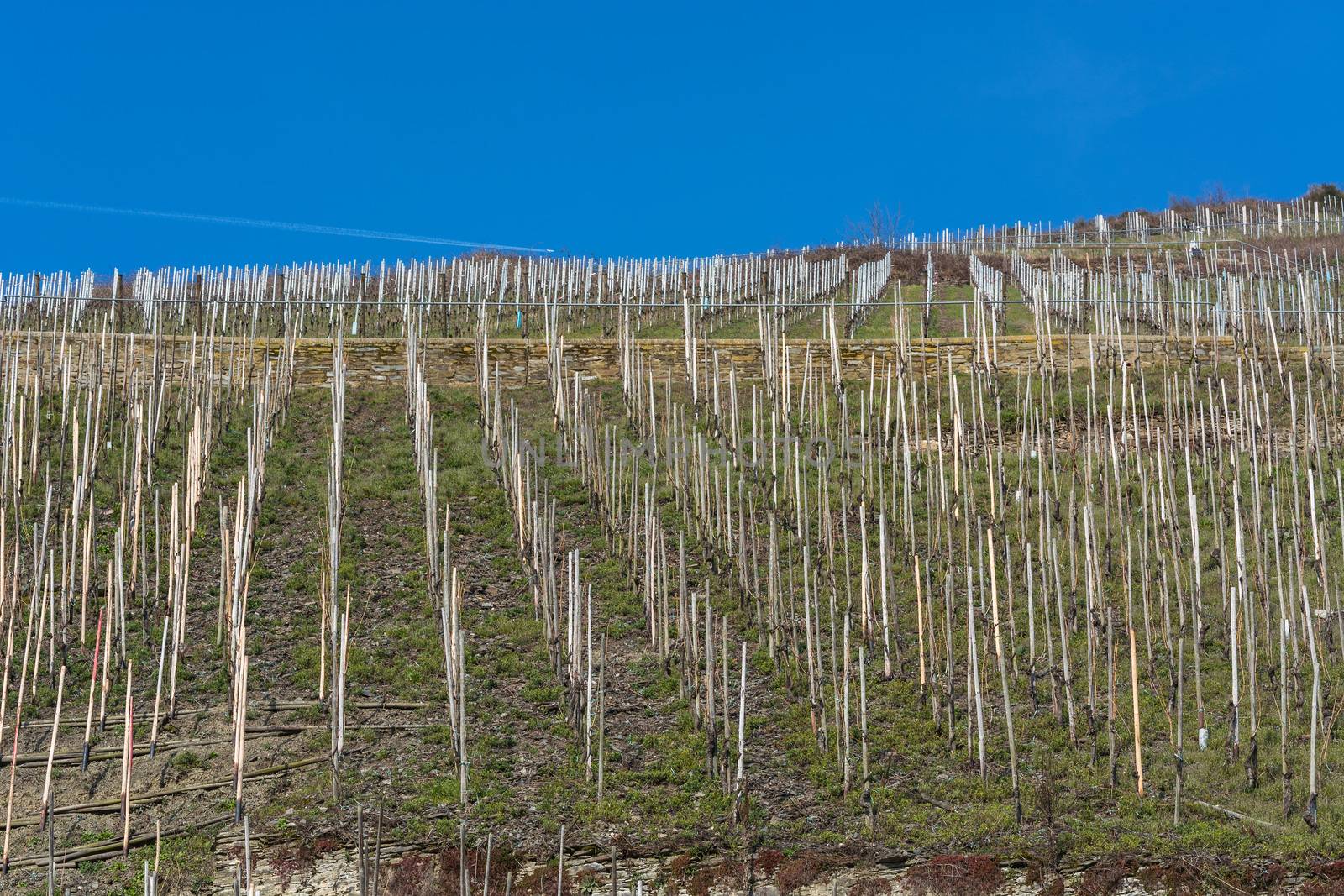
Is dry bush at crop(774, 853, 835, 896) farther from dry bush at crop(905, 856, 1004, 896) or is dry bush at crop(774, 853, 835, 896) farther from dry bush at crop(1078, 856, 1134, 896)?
dry bush at crop(1078, 856, 1134, 896)

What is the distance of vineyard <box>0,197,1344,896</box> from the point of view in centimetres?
670

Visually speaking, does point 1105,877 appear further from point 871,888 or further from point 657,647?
point 657,647

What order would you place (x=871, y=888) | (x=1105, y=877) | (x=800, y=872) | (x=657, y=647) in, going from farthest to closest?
(x=657, y=647) < (x=800, y=872) < (x=871, y=888) < (x=1105, y=877)

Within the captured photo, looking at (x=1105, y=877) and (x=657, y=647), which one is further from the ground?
(x=657, y=647)

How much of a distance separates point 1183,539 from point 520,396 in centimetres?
693

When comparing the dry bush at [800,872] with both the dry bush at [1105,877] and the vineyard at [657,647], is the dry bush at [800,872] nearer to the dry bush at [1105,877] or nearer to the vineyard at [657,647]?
the vineyard at [657,647]

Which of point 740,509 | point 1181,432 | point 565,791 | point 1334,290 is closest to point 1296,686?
point 740,509

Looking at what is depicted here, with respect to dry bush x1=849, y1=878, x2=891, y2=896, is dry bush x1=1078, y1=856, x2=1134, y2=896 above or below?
above

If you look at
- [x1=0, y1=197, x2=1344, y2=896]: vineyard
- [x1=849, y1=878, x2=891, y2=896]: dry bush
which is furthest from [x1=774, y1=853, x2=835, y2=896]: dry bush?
[x1=849, y1=878, x2=891, y2=896]: dry bush

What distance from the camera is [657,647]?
887cm

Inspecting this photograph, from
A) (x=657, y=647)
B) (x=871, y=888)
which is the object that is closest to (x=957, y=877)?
(x=871, y=888)

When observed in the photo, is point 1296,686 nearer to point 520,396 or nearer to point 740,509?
point 740,509

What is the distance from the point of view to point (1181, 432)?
12.2 metres

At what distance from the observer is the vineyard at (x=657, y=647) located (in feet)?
22.0
